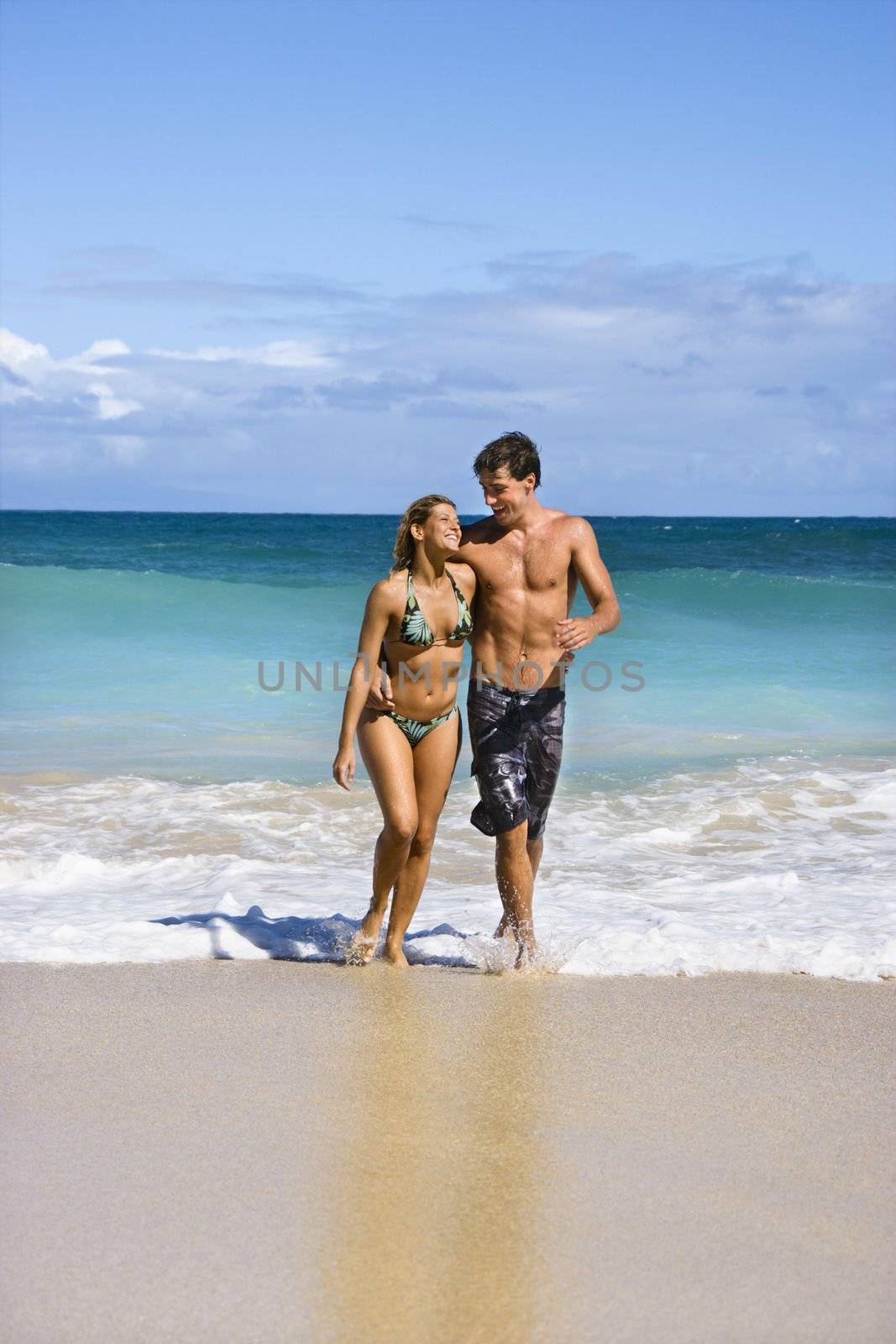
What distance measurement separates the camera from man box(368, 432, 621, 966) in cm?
499

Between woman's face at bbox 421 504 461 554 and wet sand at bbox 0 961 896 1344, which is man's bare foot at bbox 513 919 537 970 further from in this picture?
woman's face at bbox 421 504 461 554

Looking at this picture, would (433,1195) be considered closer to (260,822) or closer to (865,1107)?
(865,1107)

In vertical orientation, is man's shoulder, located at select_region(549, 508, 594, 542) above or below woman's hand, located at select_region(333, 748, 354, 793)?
above

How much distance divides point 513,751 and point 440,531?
0.91 meters

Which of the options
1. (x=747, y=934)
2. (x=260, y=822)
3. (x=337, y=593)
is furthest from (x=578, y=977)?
(x=337, y=593)

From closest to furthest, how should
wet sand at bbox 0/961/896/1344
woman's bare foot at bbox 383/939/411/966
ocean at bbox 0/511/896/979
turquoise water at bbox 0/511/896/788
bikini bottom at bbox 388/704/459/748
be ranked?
wet sand at bbox 0/961/896/1344 → bikini bottom at bbox 388/704/459/748 → woman's bare foot at bbox 383/939/411/966 → ocean at bbox 0/511/896/979 → turquoise water at bbox 0/511/896/788

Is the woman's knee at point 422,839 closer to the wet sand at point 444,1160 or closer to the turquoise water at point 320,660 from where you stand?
the wet sand at point 444,1160

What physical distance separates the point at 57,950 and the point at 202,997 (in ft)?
2.62

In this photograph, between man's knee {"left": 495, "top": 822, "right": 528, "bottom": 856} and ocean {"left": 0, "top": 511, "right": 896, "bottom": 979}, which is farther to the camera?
ocean {"left": 0, "top": 511, "right": 896, "bottom": 979}

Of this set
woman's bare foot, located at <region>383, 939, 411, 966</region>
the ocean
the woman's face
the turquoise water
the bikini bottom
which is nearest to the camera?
the woman's face

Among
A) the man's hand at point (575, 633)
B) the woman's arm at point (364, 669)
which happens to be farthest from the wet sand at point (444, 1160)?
the man's hand at point (575, 633)

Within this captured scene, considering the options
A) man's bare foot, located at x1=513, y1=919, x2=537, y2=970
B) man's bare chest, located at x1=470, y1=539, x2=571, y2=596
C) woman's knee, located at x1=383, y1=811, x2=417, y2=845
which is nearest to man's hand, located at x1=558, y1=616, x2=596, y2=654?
man's bare chest, located at x1=470, y1=539, x2=571, y2=596

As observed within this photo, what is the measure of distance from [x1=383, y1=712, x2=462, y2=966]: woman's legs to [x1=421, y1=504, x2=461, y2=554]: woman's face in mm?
668

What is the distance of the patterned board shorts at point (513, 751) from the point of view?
4.99 metres
